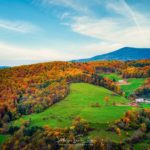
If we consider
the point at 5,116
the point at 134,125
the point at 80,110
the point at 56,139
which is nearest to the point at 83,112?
the point at 80,110

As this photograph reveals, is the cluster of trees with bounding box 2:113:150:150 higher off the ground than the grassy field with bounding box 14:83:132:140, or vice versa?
the grassy field with bounding box 14:83:132:140

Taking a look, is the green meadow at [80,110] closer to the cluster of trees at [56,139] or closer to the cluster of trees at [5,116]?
the cluster of trees at [5,116]

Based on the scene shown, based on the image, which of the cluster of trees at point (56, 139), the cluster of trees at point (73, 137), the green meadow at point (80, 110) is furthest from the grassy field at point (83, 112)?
the cluster of trees at point (56, 139)

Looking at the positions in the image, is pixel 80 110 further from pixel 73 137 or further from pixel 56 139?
pixel 56 139

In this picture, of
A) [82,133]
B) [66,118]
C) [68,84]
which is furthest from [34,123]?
[68,84]

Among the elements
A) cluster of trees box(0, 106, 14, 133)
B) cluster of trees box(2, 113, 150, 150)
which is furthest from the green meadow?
cluster of trees box(0, 106, 14, 133)

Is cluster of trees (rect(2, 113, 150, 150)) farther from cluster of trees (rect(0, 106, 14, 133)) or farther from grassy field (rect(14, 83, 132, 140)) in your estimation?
cluster of trees (rect(0, 106, 14, 133))

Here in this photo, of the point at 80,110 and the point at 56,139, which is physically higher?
the point at 80,110

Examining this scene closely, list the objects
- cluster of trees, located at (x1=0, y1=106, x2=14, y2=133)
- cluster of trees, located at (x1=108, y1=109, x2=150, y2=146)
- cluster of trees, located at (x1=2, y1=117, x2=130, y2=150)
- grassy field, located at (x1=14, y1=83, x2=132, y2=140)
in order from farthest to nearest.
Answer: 1. cluster of trees, located at (x1=0, y1=106, x2=14, y2=133)
2. grassy field, located at (x1=14, y1=83, x2=132, y2=140)
3. cluster of trees, located at (x1=108, y1=109, x2=150, y2=146)
4. cluster of trees, located at (x1=2, y1=117, x2=130, y2=150)

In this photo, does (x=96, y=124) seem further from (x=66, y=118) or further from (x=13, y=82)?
(x=13, y=82)

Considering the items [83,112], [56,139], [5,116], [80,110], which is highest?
[80,110]
